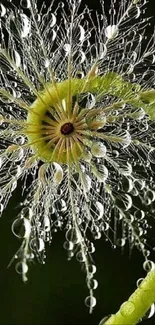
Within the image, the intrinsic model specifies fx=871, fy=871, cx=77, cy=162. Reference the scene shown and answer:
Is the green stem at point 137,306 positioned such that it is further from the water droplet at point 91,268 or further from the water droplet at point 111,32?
the water droplet at point 111,32

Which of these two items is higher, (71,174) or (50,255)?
(50,255)

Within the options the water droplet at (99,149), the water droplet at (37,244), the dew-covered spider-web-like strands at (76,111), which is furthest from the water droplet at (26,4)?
the water droplet at (37,244)

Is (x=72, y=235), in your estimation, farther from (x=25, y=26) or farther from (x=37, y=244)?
(x=25, y=26)

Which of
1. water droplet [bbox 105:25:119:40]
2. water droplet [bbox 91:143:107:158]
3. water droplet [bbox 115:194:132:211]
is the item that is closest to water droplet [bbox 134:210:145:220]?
water droplet [bbox 115:194:132:211]

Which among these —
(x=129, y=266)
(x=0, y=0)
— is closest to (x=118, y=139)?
(x=0, y=0)

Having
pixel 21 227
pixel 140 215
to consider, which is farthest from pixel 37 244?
pixel 140 215

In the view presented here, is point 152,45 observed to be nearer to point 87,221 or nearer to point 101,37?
point 101,37
